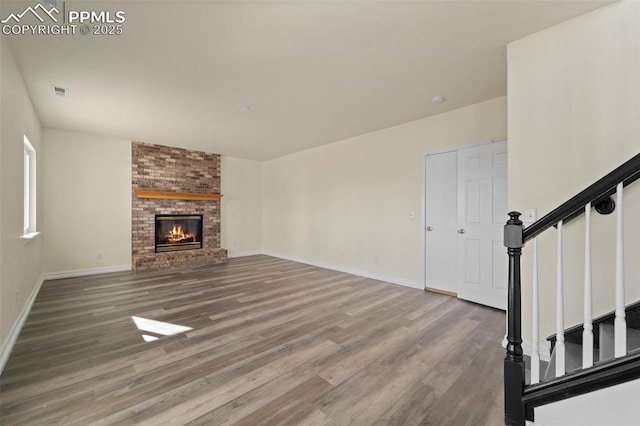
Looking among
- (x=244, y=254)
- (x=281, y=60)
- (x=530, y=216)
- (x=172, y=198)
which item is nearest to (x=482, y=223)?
(x=530, y=216)

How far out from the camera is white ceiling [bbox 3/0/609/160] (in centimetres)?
202

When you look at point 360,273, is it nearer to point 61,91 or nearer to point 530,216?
point 530,216

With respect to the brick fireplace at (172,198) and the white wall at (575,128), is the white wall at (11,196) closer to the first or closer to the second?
the brick fireplace at (172,198)

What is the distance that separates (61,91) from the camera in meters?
3.32

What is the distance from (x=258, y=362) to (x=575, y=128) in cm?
323

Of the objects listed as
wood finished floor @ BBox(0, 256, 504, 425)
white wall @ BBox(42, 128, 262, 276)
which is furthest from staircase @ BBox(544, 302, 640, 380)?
white wall @ BBox(42, 128, 262, 276)

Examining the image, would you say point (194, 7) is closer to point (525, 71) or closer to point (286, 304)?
point (525, 71)

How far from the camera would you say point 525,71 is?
235 centimetres

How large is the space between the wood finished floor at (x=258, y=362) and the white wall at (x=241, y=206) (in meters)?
3.43

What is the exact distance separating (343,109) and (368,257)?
276 cm

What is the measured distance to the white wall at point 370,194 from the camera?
401 centimetres

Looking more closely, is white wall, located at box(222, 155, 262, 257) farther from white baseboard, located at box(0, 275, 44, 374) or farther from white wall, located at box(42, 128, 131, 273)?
white baseboard, located at box(0, 275, 44, 374)

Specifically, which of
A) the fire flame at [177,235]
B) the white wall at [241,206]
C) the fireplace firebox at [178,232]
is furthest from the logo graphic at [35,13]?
the white wall at [241,206]

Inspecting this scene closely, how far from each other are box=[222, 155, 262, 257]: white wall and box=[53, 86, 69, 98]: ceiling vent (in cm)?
379
